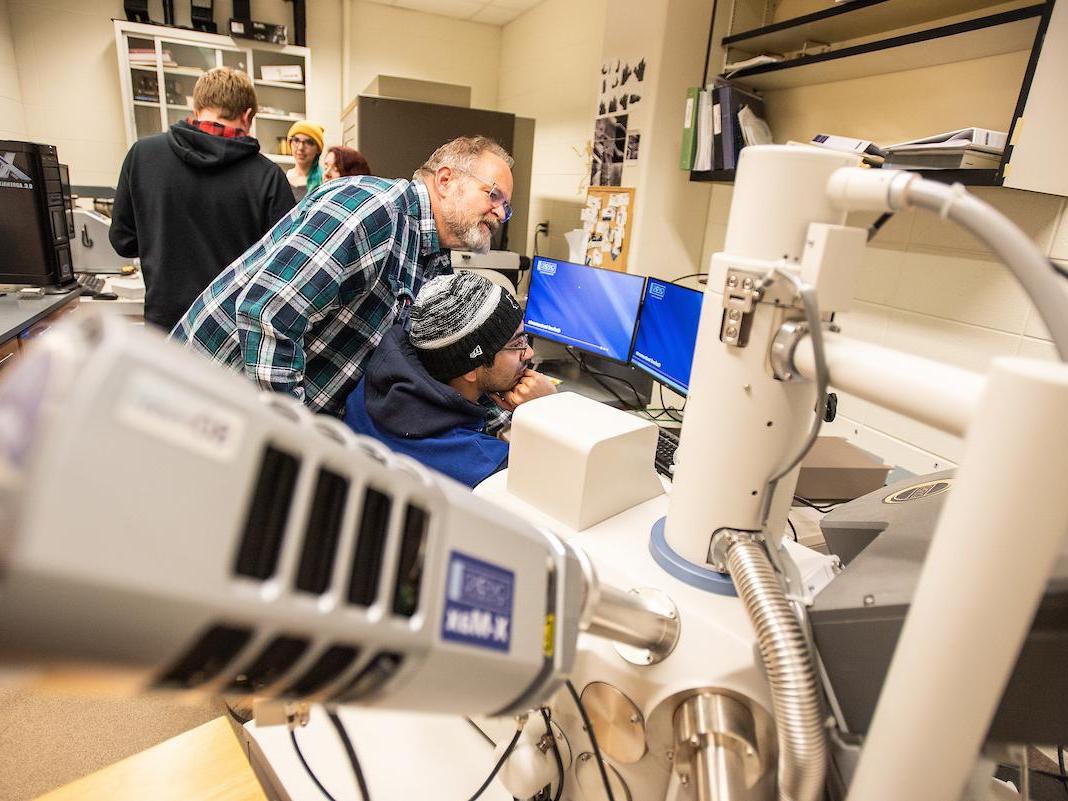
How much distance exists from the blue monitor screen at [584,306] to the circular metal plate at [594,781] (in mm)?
1422

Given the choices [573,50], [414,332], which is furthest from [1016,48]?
[573,50]

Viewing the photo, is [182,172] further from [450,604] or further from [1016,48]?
[1016,48]

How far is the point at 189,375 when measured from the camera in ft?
0.70

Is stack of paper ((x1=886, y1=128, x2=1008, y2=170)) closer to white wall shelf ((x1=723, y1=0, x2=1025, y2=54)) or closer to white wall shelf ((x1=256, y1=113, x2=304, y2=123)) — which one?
white wall shelf ((x1=723, y1=0, x2=1025, y2=54))

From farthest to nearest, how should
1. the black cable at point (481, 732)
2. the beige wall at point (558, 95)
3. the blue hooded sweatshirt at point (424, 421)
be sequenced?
the beige wall at point (558, 95)
the blue hooded sweatshirt at point (424, 421)
the black cable at point (481, 732)

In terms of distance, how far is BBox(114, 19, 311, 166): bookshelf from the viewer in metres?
4.07

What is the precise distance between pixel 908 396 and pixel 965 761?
22cm

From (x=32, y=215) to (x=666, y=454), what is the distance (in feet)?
7.82

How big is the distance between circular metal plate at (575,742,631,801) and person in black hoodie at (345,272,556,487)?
0.58 m

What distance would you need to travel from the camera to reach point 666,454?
4.84 feet

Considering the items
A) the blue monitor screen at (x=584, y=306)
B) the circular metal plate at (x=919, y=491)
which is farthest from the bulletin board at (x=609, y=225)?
the circular metal plate at (x=919, y=491)

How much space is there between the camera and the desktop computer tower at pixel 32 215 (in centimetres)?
214

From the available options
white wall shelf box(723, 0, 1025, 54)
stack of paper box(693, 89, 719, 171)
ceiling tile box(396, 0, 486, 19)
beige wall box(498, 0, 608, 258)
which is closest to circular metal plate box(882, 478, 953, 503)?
white wall shelf box(723, 0, 1025, 54)

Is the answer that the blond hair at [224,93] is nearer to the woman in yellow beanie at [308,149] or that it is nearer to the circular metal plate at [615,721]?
the woman in yellow beanie at [308,149]
